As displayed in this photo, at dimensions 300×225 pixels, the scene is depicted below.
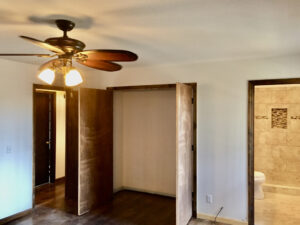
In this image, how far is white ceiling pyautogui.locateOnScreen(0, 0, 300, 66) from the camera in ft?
5.46

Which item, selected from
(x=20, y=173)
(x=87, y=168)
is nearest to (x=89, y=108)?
(x=87, y=168)

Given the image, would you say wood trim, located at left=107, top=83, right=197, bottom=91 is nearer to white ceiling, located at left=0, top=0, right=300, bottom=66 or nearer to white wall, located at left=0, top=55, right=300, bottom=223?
white wall, located at left=0, top=55, right=300, bottom=223

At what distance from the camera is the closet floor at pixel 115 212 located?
351cm

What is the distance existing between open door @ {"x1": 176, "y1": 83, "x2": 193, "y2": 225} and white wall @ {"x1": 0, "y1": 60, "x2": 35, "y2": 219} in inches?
92.2

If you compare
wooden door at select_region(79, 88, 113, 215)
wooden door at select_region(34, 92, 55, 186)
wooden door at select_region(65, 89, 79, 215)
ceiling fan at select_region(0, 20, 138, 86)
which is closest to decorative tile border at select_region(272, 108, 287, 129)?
wooden door at select_region(79, 88, 113, 215)

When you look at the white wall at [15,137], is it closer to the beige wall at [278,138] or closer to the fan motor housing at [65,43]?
the fan motor housing at [65,43]

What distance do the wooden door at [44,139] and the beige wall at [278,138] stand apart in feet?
14.6

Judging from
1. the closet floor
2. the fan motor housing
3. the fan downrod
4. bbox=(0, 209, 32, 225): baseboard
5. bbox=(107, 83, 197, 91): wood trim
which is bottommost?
the closet floor

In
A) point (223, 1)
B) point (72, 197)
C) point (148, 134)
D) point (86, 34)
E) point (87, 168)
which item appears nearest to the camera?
point (223, 1)

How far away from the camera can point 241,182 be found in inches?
135

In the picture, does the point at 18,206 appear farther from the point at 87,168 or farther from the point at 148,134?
the point at 148,134

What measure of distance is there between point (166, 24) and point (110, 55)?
56cm

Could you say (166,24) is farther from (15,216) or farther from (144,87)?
(15,216)

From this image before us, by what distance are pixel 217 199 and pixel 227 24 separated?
256 centimetres
